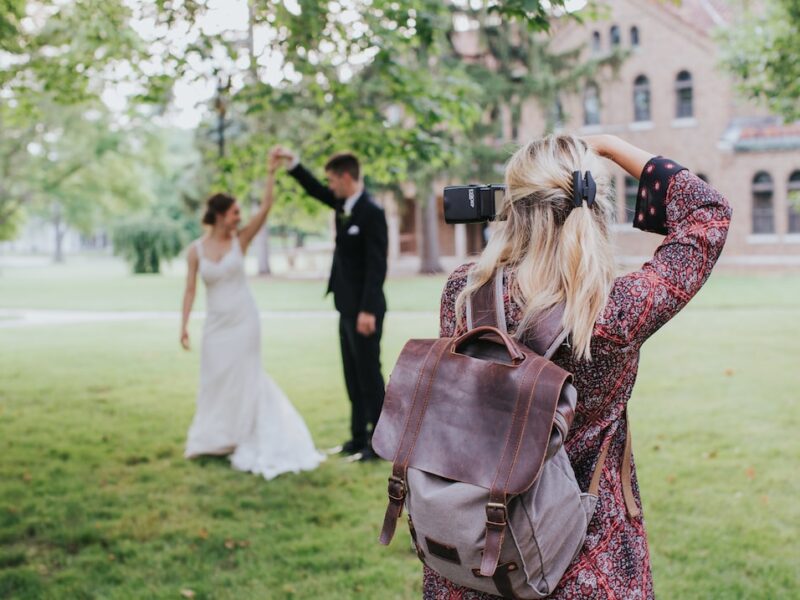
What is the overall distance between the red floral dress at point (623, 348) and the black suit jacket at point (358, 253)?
448 cm

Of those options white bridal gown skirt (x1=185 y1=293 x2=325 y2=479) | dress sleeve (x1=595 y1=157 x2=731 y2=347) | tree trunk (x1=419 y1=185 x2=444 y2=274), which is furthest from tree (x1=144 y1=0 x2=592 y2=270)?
tree trunk (x1=419 y1=185 x2=444 y2=274)

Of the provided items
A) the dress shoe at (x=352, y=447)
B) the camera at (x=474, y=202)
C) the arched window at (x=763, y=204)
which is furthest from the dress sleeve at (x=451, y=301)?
the arched window at (x=763, y=204)

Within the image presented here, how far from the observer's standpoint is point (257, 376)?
23.6 ft

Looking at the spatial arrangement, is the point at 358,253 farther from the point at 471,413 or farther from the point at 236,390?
the point at 471,413

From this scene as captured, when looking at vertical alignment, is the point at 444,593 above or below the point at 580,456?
below

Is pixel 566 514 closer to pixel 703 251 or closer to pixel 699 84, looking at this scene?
pixel 703 251

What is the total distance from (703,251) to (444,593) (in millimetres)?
1088

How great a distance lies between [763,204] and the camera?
1331 inches

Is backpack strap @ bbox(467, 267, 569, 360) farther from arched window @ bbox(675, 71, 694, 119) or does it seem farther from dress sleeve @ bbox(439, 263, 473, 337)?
arched window @ bbox(675, 71, 694, 119)

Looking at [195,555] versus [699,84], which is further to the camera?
[699,84]

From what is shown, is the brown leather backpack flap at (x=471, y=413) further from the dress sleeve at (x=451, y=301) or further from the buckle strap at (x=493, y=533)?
the dress sleeve at (x=451, y=301)

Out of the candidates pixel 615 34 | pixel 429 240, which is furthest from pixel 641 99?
pixel 429 240

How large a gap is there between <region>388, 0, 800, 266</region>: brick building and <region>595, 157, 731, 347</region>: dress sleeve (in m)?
29.7

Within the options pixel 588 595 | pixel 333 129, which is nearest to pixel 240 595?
pixel 588 595
